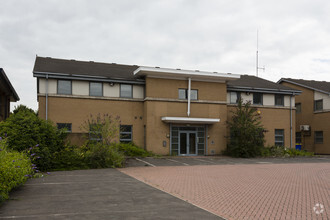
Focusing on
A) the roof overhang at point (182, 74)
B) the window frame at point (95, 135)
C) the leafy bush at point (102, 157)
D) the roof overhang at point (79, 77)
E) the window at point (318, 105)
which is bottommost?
the leafy bush at point (102, 157)

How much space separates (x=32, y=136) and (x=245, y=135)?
15.2 meters

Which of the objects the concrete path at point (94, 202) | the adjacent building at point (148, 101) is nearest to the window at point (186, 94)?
the adjacent building at point (148, 101)

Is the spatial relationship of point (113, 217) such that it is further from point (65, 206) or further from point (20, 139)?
point (20, 139)

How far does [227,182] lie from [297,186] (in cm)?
240

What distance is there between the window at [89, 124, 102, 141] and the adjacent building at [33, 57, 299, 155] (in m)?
4.40

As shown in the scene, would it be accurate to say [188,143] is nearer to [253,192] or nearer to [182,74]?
[182,74]

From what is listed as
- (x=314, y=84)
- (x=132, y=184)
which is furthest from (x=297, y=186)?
(x=314, y=84)

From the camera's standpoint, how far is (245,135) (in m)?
24.8

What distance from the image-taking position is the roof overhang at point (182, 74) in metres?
24.0

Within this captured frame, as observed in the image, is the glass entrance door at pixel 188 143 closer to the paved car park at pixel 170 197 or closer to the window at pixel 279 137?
the window at pixel 279 137

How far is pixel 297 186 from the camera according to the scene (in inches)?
466

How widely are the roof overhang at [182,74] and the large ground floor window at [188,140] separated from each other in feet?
12.2

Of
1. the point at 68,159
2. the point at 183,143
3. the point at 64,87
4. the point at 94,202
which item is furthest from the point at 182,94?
the point at 94,202

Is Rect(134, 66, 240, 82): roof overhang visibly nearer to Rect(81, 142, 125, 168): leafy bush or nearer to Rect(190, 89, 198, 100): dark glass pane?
Rect(190, 89, 198, 100): dark glass pane
